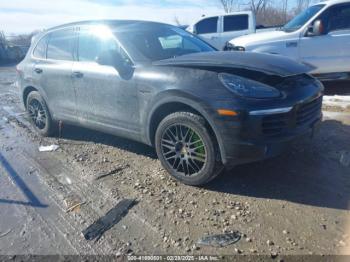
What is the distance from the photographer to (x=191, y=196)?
321 cm

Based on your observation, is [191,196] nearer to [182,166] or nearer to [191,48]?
[182,166]

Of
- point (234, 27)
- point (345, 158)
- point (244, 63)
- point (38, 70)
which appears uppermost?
point (234, 27)

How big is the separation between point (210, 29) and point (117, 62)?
30.4ft

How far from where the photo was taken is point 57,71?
4.61m

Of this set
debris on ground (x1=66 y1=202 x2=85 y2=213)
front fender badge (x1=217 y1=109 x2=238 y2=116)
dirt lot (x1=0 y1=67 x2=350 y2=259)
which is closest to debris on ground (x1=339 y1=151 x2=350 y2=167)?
dirt lot (x1=0 y1=67 x2=350 y2=259)

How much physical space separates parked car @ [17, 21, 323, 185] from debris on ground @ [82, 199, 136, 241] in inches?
25.6

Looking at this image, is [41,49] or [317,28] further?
[317,28]

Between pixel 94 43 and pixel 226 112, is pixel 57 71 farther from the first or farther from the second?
pixel 226 112

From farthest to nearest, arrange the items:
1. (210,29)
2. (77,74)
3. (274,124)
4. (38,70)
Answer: (210,29) → (38,70) → (77,74) → (274,124)

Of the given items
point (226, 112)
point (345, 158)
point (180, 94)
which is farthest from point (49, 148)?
point (345, 158)

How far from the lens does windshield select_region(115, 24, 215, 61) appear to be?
3.82 meters

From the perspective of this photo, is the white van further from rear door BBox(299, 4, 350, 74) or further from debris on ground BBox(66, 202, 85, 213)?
debris on ground BBox(66, 202, 85, 213)

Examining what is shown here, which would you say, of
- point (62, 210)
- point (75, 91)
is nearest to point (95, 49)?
point (75, 91)

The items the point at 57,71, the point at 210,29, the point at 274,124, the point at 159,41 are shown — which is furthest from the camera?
the point at 210,29
